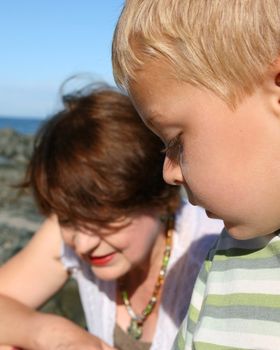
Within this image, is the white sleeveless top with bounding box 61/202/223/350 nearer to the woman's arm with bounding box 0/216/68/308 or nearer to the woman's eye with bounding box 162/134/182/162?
the woman's arm with bounding box 0/216/68/308

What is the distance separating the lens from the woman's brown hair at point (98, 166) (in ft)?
7.60

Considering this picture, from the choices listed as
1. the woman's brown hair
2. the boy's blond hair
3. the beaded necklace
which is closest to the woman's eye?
the boy's blond hair

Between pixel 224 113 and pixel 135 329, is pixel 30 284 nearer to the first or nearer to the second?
pixel 135 329

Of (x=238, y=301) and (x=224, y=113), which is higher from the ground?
(x=224, y=113)

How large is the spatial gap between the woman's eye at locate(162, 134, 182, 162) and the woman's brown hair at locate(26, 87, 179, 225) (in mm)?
1063

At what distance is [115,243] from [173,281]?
0.32m

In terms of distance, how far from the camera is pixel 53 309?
4.27 meters

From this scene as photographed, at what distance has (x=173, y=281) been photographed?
248cm

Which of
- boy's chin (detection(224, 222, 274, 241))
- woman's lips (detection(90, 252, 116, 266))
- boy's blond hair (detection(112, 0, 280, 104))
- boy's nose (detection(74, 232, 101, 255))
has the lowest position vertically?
woman's lips (detection(90, 252, 116, 266))

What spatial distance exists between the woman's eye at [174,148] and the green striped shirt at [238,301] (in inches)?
9.4

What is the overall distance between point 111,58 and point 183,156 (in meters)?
0.23

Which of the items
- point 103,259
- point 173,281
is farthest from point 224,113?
point 173,281

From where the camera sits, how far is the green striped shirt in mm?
1209

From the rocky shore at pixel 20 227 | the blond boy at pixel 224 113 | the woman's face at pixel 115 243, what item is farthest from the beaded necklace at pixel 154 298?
the blond boy at pixel 224 113
